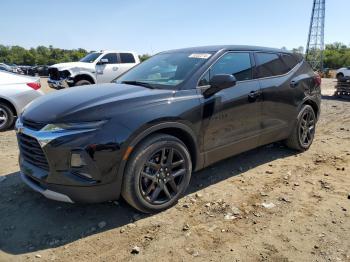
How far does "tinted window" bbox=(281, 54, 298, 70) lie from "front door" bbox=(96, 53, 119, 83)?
872 cm

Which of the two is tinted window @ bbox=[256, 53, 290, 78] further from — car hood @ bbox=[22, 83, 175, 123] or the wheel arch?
car hood @ bbox=[22, 83, 175, 123]

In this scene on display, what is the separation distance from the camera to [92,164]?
10.1ft

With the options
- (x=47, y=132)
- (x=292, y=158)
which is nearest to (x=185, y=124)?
(x=47, y=132)

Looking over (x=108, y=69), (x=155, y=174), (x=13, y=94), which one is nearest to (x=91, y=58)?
(x=108, y=69)

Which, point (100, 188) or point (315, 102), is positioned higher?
point (315, 102)

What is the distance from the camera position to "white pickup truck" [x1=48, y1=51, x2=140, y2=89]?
1294 centimetres

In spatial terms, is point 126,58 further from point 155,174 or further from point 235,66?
point 155,174

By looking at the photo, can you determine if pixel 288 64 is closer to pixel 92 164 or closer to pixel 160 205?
pixel 160 205

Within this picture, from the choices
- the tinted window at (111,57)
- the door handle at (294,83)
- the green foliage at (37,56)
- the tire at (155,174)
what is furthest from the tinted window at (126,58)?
the green foliage at (37,56)

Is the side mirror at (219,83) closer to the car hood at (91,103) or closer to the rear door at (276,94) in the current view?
the car hood at (91,103)

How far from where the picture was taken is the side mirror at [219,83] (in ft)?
12.3

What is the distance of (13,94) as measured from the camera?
7.49m

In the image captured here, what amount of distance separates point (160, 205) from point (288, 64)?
321cm

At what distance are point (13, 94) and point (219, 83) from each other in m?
5.49
